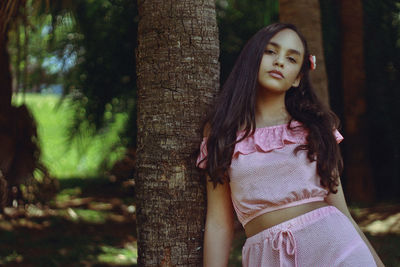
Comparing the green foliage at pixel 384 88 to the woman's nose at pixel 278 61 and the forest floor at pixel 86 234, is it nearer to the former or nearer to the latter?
the forest floor at pixel 86 234

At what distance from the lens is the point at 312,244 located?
206 centimetres

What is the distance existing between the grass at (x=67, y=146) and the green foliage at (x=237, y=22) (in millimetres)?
1994

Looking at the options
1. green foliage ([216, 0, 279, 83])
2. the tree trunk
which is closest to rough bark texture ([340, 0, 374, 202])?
green foliage ([216, 0, 279, 83])

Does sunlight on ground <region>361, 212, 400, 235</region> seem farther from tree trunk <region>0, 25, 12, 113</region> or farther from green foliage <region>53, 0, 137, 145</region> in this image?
tree trunk <region>0, 25, 12, 113</region>

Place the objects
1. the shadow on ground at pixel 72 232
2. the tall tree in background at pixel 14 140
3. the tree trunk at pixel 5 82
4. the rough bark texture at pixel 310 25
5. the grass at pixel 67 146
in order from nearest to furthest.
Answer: the rough bark texture at pixel 310 25 → the shadow on ground at pixel 72 232 → the tall tree in background at pixel 14 140 → the tree trunk at pixel 5 82 → the grass at pixel 67 146

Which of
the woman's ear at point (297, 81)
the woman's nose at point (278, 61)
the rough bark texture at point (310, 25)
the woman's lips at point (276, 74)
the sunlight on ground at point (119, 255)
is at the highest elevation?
the rough bark texture at point (310, 25)

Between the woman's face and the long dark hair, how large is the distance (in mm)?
29

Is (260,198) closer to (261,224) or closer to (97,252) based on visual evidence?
(261,224)

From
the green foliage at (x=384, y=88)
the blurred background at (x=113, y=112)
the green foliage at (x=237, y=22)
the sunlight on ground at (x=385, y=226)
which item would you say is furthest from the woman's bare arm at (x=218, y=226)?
the green foliage at (x=384, y=88)

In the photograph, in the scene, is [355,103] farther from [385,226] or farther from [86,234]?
[86,234]

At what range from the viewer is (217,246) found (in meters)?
2.19

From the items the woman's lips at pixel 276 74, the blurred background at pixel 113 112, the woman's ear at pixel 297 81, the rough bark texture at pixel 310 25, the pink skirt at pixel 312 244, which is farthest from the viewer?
the blurred background at pixel 113 112

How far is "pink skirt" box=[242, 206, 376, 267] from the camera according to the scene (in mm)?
2023

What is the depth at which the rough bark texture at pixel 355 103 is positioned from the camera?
250 inches
